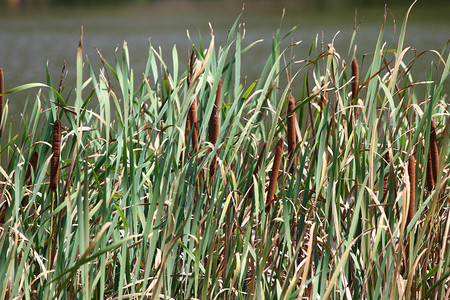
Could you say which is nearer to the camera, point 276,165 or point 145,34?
point 276,165

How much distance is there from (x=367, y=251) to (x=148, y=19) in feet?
41.8

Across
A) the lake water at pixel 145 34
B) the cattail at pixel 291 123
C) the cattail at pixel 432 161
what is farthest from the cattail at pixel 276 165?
the lake water at pixel 145 34

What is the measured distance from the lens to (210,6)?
16688 mm

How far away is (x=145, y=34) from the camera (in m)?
9.68

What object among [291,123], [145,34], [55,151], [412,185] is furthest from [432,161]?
[145,34]

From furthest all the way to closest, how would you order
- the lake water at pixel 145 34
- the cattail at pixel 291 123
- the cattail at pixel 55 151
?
1. the lake water at pixel 145 34
2. the cattail at pixel 291 123
3. the cattail at pixel 55 151

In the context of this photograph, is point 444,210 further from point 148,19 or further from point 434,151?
point 148,19

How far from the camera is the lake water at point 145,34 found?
23.0 feet

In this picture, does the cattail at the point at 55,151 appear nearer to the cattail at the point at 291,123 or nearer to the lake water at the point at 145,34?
the cattail at the point at 291,123

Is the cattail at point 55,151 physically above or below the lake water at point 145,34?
above

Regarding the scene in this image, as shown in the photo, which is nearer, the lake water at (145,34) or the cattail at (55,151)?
the cattail at (55,151)

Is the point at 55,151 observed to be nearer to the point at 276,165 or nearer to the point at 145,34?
the point at 276,165

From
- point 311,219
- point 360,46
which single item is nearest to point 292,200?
point 311,219

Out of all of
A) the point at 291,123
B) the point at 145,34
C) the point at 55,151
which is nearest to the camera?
the point at 55,151
